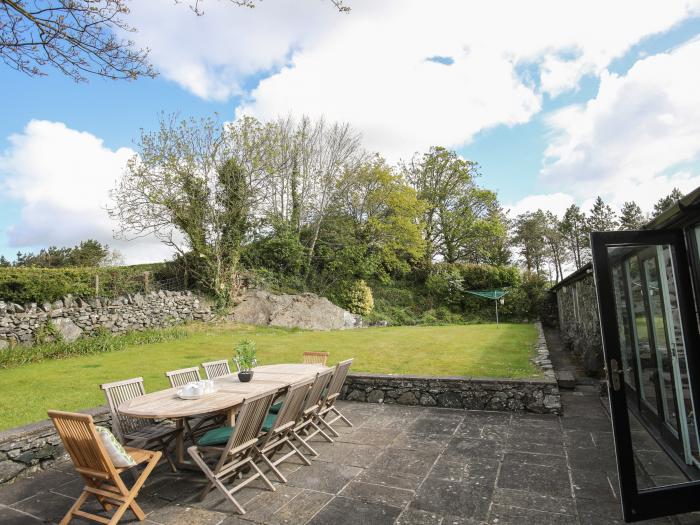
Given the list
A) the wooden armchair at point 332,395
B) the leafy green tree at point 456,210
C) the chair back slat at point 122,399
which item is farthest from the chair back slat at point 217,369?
the leafy green tree at point 456,210

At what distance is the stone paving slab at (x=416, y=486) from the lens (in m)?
3.00

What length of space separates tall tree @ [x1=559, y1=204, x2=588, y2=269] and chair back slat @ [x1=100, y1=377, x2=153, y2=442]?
37.9 metres

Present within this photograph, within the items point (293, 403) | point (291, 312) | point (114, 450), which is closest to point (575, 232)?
point (291, 312)

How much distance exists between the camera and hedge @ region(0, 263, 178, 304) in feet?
32.4

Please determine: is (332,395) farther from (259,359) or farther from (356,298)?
(356,298)

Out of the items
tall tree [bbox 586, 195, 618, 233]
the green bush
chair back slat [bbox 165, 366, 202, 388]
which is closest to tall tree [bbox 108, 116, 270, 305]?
the green bush

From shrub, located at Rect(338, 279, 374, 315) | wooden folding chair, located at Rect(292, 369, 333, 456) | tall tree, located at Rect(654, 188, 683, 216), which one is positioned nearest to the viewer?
wooden folding chair, located at Rect(292, 369, 333, 456)

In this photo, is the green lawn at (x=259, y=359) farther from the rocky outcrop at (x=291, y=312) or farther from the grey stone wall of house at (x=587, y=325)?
the rocky outcrop at (x=291, y=312)

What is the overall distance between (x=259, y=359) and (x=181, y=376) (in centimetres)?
404

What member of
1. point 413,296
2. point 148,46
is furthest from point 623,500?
point 413,296

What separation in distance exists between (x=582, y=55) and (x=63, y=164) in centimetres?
842

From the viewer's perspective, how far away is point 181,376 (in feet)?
16.4

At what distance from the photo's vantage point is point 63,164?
670cm

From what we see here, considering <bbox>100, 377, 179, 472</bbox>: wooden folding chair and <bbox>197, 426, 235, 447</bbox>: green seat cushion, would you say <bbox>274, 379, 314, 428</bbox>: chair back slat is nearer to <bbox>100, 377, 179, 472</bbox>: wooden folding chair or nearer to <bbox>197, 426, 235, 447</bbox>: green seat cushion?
<bbox>197, 426, 235, 447</bbox>: green seat cushion
